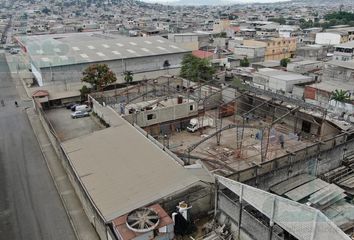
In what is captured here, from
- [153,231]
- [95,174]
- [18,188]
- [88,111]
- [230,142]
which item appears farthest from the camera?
[88,111]

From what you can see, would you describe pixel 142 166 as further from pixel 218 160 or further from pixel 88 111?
pixel 88 111

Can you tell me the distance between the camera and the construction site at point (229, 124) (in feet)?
64.7

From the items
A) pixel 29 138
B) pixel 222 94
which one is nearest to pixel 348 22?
pixel 222 94

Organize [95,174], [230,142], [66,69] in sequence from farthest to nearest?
[66,69] < [230,142] < [95,174]

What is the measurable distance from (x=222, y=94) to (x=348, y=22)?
81607mm

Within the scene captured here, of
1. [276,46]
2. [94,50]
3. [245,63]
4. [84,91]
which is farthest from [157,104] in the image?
[276,46]

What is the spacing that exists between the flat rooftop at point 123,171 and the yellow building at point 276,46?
121 feet

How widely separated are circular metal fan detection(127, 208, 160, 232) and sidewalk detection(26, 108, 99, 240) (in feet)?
8.79

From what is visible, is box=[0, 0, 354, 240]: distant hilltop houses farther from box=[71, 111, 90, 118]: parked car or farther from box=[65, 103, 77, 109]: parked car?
box=[65, 103, 77, 109]: parked car

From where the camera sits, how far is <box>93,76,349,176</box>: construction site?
19.7 m

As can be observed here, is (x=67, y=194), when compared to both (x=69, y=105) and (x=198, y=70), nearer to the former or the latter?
(x=69, y=105)

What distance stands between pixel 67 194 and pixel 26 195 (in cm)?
208

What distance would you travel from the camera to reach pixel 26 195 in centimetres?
1596

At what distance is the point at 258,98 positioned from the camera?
25.7 m
